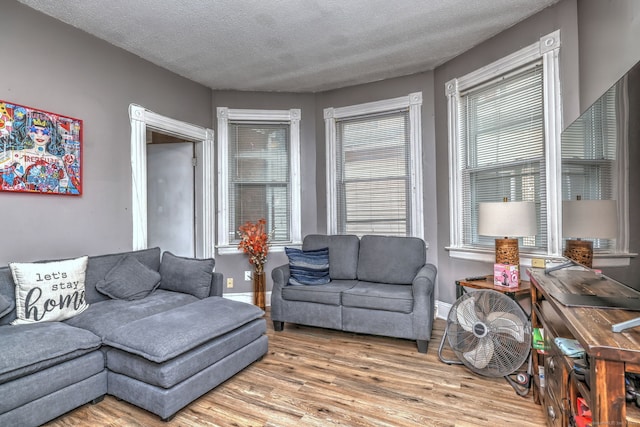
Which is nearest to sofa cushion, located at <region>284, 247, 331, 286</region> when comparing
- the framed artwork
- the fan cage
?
the fan cage

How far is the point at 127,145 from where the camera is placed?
10.0 feet

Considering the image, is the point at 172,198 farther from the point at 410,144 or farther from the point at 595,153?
the point at 595,153

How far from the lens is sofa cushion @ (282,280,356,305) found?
295cm

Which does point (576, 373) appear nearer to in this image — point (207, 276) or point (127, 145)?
point (207, 276)

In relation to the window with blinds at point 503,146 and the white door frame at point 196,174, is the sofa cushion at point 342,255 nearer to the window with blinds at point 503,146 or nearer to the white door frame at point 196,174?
the window with blinds at point 503,146

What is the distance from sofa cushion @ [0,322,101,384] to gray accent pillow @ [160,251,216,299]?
0.85 m

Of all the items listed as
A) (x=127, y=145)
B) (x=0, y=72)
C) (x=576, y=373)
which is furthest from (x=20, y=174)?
(x=576, y=373)

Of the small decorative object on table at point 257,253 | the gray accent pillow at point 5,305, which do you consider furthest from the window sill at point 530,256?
the gray accent pillow at point 5,305

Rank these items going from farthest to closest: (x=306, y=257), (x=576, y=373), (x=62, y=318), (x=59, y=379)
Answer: (x=306, y=257) < (x=62, y=318) < (x=59, y=379) < (x=576, y=373)

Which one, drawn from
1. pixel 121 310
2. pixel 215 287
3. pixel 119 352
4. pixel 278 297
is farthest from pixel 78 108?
pixel 278 297

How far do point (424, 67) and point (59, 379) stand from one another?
390cm

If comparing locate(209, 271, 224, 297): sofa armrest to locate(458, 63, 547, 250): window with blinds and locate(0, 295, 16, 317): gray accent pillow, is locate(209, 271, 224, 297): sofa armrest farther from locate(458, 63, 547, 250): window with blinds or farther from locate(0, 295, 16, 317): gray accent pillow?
locate(458, 63, 547, 250): window with blinds

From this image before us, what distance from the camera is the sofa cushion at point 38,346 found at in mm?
1589

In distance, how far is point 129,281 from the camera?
2598mm
